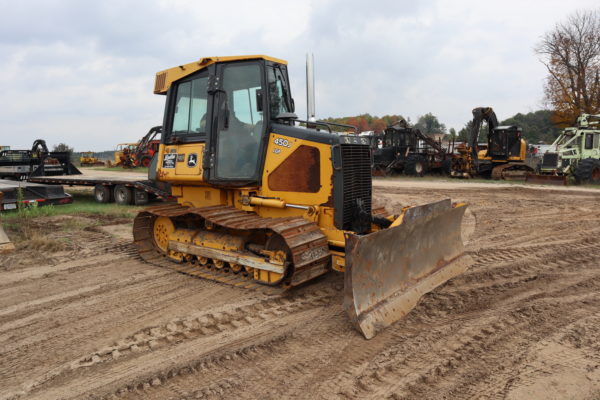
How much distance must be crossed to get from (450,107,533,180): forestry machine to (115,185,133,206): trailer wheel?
1598 centimetres

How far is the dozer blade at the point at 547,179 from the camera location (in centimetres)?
1806

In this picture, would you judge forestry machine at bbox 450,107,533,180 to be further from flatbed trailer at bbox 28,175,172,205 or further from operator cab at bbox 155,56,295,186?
operator cab at bbox 155,56,295,186

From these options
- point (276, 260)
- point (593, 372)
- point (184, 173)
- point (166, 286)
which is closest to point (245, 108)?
point (184, 173)

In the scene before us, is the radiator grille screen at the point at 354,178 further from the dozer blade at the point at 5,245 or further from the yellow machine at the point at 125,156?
the yellow machine at the point at 125,156

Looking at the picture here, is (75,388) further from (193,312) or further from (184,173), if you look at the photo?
(184,173)

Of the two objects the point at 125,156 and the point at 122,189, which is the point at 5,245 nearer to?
the point at 122,189

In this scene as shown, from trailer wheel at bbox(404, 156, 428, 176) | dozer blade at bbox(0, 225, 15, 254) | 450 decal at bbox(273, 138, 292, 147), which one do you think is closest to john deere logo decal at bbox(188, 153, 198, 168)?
450 decal at bbox(273, 138, 292, 147)

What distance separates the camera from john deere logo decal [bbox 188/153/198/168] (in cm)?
619

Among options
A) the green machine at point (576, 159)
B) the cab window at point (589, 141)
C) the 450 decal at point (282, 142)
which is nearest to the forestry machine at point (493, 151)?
the green machine at point (576, 159)

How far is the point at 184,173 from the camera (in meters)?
6.38

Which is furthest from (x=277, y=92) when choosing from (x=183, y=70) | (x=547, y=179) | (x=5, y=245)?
(x=547, y=179)

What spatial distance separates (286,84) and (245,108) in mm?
681

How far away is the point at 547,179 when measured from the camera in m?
18.7

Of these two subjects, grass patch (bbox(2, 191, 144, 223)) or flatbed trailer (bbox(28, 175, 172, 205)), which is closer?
grass patch (bbox(2, 191, 144, 223))
